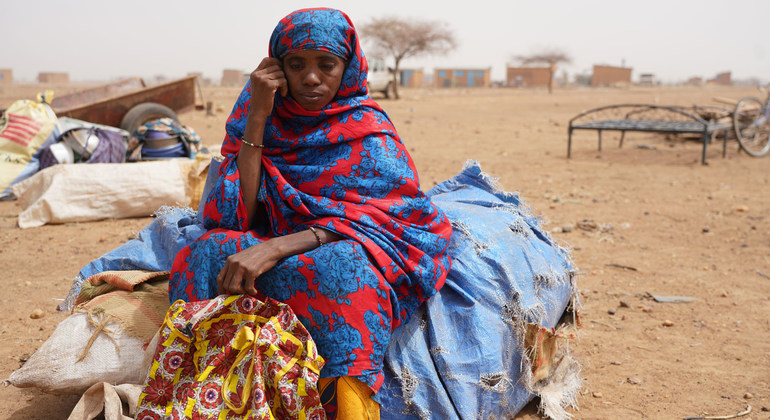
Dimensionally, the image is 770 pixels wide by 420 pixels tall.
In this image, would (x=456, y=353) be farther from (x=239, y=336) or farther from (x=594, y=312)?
(x=594, y=312)

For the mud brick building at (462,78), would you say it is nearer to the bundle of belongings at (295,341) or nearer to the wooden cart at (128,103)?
the wooden cart at (128,103)

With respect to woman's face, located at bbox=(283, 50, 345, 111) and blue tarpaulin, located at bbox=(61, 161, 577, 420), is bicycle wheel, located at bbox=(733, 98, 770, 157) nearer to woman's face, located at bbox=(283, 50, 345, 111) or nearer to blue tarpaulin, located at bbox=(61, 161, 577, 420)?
blue tarpaulin, located at bbox=(61, 161, 577, 420)

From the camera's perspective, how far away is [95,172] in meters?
5.52

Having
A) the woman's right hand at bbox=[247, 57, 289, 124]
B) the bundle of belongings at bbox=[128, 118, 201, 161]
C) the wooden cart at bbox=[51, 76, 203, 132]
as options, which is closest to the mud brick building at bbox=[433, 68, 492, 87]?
the wooden cart at bbox=[51, 76, 203, 132]

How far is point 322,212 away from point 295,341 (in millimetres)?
483

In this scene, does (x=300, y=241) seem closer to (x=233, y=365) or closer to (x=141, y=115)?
(x=233, y=365)

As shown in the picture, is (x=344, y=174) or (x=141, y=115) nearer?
(x=344, y=174)

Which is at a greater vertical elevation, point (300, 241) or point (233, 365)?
point (300, 241)

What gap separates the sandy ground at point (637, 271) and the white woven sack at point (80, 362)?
0.38 meters

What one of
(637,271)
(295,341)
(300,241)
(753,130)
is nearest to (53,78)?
(753,130)

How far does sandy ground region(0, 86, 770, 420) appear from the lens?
276 centimetres

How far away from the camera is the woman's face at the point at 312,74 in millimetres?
2299

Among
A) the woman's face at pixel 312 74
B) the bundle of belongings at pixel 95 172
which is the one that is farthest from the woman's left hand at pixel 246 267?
the bundle of belongings at pixel 95 172

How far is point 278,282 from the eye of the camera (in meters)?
2.05
